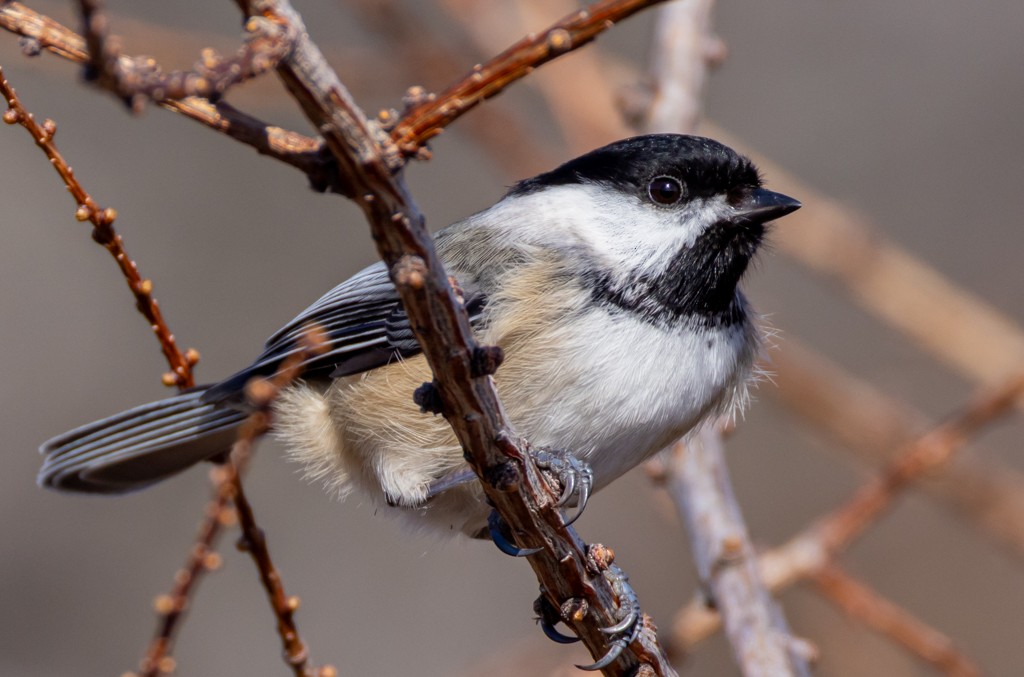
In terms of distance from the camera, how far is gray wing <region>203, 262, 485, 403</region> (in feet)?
6.68

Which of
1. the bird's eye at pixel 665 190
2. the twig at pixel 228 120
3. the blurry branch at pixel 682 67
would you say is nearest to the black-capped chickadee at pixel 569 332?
the bird's eye at pixel 665 190

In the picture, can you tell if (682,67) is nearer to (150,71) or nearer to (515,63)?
(515,63)

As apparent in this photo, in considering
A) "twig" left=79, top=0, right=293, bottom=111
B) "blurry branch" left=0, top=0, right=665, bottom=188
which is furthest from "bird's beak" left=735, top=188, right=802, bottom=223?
"twig" left=79, top=0, right=293, bottom=111

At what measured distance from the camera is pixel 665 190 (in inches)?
80.8

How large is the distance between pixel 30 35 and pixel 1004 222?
4.77m

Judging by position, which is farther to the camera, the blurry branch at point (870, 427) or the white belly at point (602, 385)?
the blurry branch at point (870, 427)

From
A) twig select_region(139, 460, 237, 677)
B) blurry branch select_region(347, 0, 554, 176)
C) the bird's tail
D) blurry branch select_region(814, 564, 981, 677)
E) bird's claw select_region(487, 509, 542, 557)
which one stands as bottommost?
blurry branch select_region(814, 564, 981, 677)

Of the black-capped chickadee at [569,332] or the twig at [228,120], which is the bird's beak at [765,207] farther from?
the twig at [228,120]

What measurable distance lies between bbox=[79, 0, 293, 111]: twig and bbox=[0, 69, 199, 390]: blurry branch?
0.54 meters

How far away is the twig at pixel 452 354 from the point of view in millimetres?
985

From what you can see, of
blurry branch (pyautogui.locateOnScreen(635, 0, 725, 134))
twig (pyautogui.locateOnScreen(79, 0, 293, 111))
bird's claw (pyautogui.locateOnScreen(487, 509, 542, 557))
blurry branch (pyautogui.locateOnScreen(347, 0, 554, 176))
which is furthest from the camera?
blurry branch (pyautogui.locateOnScreen(347, 0, 554, 176))

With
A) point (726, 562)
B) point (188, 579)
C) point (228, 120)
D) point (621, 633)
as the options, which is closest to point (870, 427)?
point (726, 562)

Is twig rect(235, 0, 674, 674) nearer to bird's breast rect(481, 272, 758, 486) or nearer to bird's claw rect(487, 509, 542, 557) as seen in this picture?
bird's claw rect(487, 509, 542, 557)

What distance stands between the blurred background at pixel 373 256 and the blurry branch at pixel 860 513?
52.0 inches
